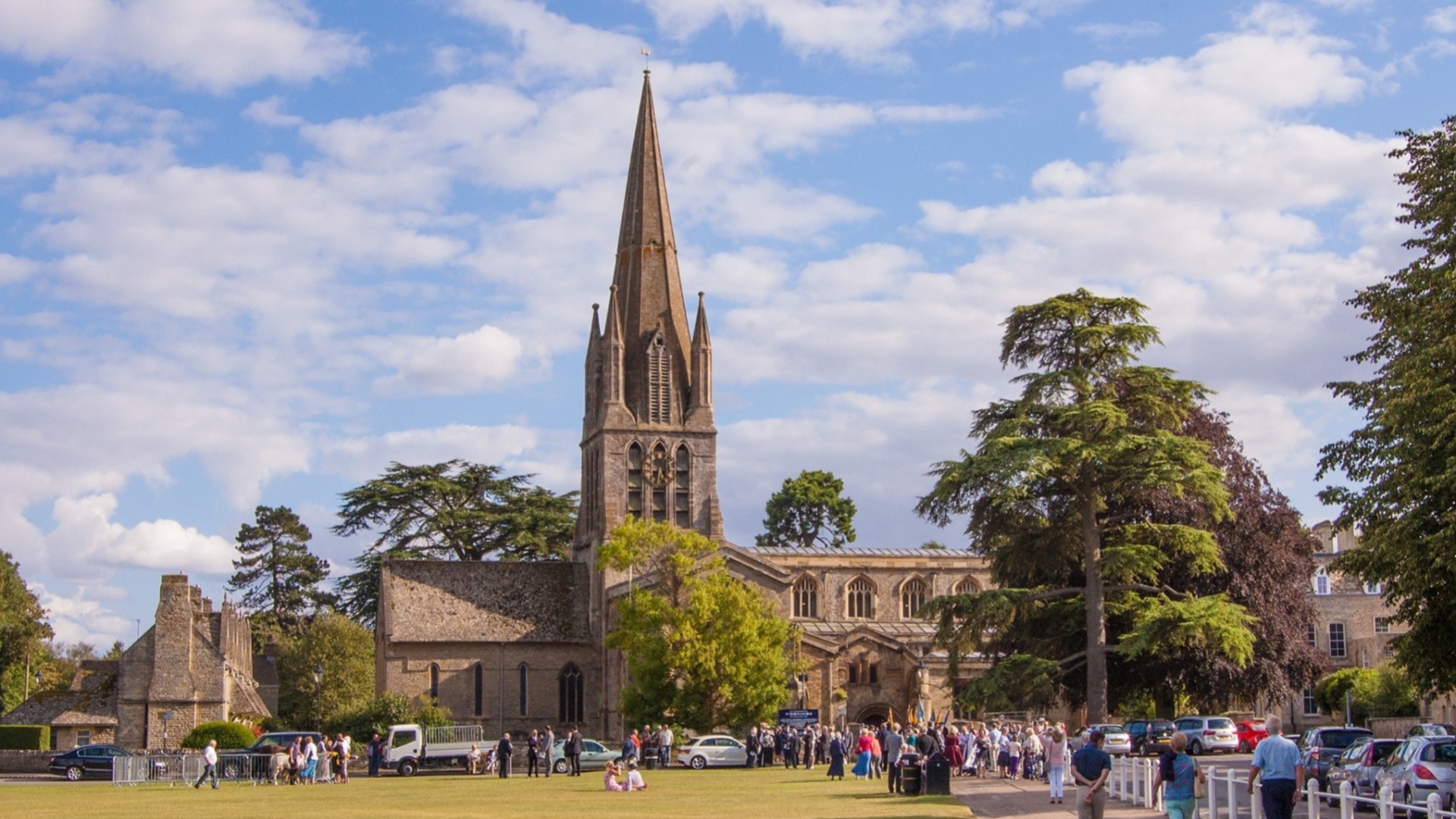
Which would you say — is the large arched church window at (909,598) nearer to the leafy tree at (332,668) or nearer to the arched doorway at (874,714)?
the arched doorway at (874,714)

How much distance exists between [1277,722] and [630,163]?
62.9 meters

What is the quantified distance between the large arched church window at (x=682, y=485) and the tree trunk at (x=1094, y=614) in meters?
29.1

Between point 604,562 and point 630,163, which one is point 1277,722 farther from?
point 630,163

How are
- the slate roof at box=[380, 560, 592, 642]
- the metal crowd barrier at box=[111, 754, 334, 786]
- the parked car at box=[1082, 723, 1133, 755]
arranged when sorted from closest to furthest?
1. the parked car at box=[1082, 723, 1133, 755]
2. the metal crowd barrier at box=[111, 754, 334, 786]
3. the slate roof at box=[380, 560, 592, 642]

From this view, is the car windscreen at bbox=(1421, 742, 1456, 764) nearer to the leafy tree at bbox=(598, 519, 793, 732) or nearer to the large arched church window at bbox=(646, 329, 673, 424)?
the leafy tree at bbox=(598, 519, 793, 732)

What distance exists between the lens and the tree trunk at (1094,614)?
45750 mm

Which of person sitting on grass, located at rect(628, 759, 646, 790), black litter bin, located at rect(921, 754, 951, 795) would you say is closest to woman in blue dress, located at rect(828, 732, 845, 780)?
person sitting on grass, located at rect(628, 759, 646, 790)

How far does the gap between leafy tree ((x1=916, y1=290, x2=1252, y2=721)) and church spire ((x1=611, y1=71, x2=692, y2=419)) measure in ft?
91.7

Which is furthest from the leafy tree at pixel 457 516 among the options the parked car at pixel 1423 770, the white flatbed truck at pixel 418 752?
the parked car at pixel 1423 770

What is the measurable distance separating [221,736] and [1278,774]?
161 feet

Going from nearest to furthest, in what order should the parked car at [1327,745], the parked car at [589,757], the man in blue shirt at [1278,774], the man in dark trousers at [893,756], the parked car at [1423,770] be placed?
the man in blue shirt at [1278,774] → the parked car at [1423,770] → the parked car at [1327,745] → the man in dark trousers at [893,756] → the parked car at [589,757]

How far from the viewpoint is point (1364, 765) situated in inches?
1082

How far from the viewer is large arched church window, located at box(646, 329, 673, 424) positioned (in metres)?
75.7

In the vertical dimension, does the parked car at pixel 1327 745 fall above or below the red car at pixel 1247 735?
above
